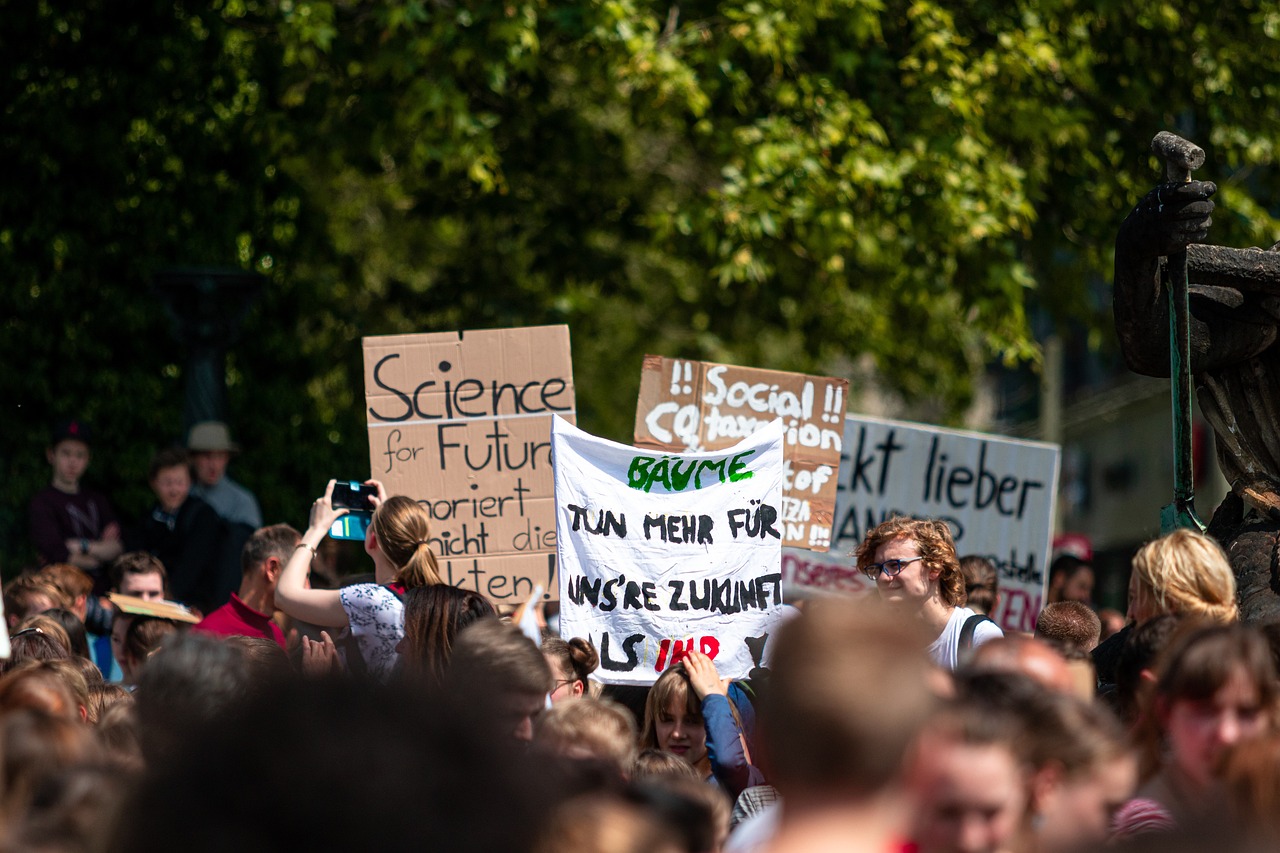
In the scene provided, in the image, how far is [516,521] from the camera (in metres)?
7.22

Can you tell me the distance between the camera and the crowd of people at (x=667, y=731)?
1.83 metres

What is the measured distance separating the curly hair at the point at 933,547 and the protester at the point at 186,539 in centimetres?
432

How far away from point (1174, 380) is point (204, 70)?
792 cm

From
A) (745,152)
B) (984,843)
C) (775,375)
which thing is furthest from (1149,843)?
(745,152)

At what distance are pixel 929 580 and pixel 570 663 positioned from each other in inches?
48.7

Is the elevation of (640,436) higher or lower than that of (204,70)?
lower

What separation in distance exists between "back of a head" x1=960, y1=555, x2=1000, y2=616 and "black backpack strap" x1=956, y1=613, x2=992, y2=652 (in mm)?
2086

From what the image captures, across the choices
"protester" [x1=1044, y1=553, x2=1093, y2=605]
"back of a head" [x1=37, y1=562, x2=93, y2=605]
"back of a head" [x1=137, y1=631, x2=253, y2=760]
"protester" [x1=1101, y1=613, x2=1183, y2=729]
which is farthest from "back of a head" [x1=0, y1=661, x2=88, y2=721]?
"protester" [x1=1044, y1=553, x2=1093, y2=605]

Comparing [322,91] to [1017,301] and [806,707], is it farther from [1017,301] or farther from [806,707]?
[806,707]

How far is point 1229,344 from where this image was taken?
582 centimetres

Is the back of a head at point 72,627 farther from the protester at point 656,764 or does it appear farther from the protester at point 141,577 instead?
the protester at point 656,764

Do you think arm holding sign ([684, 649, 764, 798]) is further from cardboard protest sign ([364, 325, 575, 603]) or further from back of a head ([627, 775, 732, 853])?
cardboard protest sign ([364, 325, 575, 603])

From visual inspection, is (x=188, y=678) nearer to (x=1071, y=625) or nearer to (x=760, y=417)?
(x=1071, y=625)

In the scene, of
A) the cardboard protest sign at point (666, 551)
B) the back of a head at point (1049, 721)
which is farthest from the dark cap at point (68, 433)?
the back of a head at point (1049, 721)
